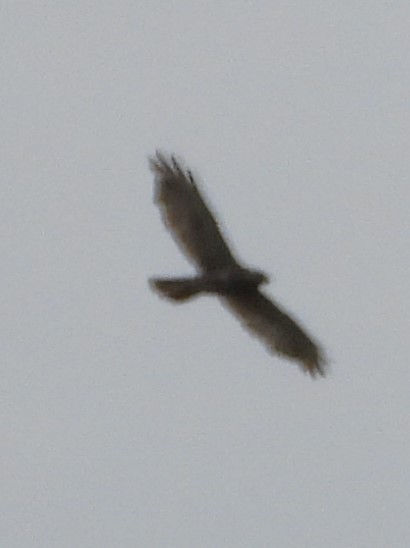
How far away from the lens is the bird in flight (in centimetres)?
2009

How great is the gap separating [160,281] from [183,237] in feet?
2.38

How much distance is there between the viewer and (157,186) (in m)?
20.4

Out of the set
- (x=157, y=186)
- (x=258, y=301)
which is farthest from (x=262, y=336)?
(x=157, y=186)

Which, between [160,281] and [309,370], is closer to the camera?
[160,281]

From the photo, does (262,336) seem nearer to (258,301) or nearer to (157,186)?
(258,301)

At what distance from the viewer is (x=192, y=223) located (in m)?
20.2

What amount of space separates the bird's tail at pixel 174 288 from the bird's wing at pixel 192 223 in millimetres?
505

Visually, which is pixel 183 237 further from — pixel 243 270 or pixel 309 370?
pixel 309 370

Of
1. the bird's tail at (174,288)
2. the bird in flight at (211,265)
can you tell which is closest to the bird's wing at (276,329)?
the bird in flight at (211,265)

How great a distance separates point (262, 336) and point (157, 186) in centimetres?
168

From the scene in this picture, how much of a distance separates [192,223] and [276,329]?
1.30 meters

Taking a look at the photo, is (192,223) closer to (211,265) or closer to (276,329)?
(211,265)

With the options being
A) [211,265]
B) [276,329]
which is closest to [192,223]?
[211,265]

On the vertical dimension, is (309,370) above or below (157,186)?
below
